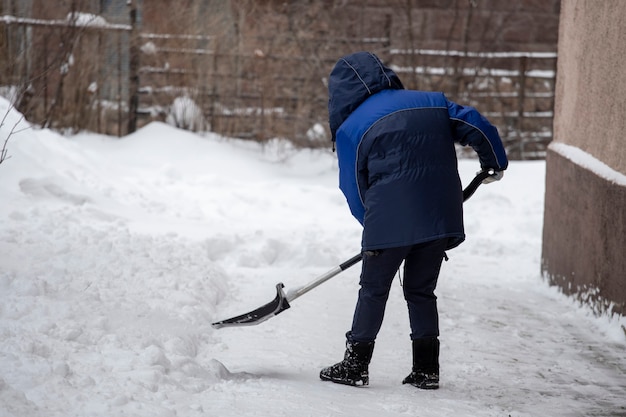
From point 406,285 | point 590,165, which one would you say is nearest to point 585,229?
point 590,165

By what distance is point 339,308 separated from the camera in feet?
20.0

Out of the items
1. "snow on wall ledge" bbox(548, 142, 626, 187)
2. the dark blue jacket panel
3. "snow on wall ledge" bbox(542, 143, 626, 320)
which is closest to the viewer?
the dark blue jacket panel

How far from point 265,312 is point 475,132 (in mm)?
1414

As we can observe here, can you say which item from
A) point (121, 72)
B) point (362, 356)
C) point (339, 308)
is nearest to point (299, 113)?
point (121, 72)

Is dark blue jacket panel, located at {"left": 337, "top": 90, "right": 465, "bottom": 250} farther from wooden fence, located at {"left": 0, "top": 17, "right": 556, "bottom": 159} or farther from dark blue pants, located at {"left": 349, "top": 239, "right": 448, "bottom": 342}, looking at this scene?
wooden fence, located at {"left": 0, "top": 17, "right": 556, "bottom": 159}

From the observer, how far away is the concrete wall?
5809 mm

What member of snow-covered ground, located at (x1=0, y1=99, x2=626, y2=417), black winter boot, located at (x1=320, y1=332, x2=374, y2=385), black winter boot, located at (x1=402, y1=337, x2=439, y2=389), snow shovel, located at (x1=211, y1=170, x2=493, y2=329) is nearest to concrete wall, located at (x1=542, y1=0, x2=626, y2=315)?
snow-covered ground, located at (x1=0, y1=99, x2=626, y2=417)

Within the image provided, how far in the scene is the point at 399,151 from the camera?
4.15 m

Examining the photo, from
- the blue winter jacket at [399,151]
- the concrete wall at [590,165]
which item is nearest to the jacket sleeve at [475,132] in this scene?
the blue winter jacket at [399,151]

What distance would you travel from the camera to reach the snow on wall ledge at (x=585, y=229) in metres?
5.72

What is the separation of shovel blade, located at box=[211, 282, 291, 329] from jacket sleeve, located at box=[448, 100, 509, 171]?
3.87ft

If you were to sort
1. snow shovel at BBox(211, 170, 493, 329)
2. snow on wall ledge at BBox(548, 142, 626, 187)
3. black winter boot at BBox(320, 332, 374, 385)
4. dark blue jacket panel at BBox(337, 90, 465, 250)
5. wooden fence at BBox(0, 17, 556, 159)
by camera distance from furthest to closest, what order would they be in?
wooden fence at BBox(0, 17, 556, 159)
snow on wall ledge at BBox(548, 142, 626, 187)
snow shovel at BBox(211, 170, 493, 329)
black winter boot at BBox(320, 332, 374, 385)
dark blue jacket panel at BBox(337, 90, 465, 250)

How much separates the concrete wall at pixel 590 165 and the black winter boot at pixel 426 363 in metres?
1.70

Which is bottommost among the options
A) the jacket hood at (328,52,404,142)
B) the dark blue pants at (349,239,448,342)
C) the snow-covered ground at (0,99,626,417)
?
the snow-covered ground at (0,99,626,417)
